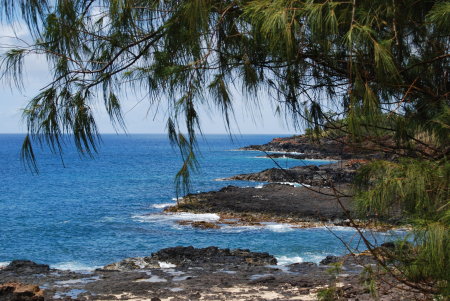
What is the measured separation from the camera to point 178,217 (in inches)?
868

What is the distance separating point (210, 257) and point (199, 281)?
8.94 feet

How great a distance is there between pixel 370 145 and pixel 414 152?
0.28 metres

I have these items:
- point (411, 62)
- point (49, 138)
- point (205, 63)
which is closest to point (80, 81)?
point (49, 138)

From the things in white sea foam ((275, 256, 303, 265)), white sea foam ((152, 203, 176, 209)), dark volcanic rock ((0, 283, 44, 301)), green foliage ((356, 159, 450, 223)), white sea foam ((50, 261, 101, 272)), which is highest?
green foliage ((356, 159, 450, 223))

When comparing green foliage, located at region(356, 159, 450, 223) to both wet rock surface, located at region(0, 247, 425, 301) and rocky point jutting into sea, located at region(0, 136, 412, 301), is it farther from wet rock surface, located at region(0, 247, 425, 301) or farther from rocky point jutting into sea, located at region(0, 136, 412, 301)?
wet rock surface, located at region(0, 247, 425, 301)

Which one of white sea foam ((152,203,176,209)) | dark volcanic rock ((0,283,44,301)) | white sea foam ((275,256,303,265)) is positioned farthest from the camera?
white sea foam ((152,203,176,209))

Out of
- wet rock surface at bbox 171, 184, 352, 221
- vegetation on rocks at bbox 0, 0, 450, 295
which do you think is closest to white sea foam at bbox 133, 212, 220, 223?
wet rock surface at bbox 171, 184, 352, 221

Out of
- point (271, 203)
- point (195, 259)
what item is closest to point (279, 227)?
point (271, 203)

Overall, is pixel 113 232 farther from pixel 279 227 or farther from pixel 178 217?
pixel 279 227

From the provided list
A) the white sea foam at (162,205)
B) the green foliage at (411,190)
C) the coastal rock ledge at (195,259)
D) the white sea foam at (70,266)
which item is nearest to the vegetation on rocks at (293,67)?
the green foliage at (411,190)

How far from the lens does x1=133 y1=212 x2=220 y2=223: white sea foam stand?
69.5ft

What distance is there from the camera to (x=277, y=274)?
36.2 feet

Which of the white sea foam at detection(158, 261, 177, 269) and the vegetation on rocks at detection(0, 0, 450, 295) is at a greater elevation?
the vegetation on rocks at detection(0, 0, 450, 295)

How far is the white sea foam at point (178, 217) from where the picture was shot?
21.2m
